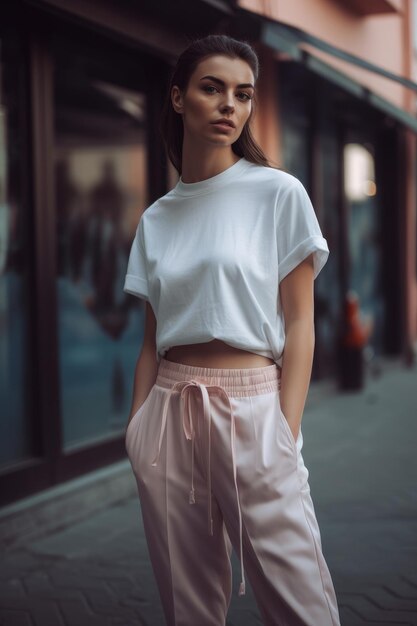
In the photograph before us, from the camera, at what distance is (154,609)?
4.15m

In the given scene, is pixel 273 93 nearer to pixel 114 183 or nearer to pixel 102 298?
pixel 114 183

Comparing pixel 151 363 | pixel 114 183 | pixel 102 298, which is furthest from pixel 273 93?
pixel 151 363

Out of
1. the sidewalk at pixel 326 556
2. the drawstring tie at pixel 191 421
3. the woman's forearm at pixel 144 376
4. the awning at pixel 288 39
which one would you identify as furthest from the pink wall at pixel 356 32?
the drawstring tie at pixel 191 421

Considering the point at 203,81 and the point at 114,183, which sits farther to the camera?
the point at 114,183

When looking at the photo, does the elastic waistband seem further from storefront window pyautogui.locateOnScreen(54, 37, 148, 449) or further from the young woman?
storefront window pyautogui.locateOnScreen(54, 37, 148, 449)

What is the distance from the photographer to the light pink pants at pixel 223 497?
2.53 meters

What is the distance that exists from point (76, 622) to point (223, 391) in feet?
6.33

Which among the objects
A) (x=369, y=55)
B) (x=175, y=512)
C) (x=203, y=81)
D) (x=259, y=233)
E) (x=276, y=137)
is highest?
(x=369, y=55)

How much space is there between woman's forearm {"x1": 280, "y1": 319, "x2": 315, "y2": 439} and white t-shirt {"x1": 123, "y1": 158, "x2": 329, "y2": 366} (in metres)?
0.05

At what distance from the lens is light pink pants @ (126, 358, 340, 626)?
253 centimetres

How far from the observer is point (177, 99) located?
8.97 feet

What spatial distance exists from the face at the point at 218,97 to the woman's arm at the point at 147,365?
0.58 meters

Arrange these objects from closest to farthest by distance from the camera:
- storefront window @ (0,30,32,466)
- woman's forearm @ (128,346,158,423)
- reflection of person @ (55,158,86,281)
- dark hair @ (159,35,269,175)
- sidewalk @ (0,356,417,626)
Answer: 1. dark hair @ (159,35,269,175)
2. woman's forearm @ (128,346,158,423)
3. sidewalk @ (0,356,417,626)
4. storefront window @ (0,30,32,466)
5. reflection of person @ (55,158,86,281)

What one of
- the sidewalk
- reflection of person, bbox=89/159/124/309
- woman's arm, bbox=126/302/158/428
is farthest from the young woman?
reflection of person, bbox=89/159/124/309
